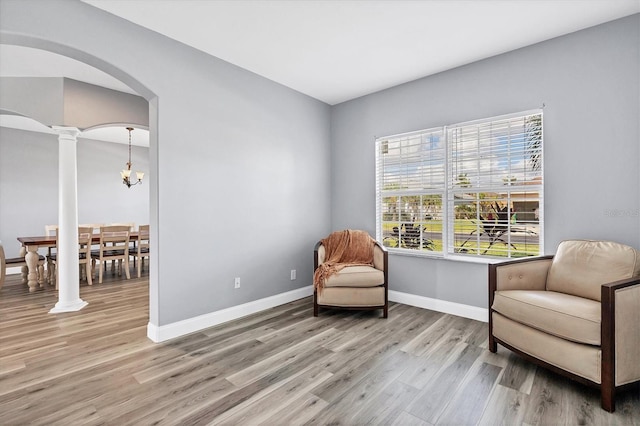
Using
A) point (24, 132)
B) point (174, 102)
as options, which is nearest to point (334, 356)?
point (174, 102)

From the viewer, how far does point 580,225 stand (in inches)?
99.8

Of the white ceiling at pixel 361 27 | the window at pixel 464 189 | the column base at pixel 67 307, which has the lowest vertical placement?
the column base at pixel 67 307

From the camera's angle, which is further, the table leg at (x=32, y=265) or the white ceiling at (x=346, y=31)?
the table leg at (x=32, y=265)

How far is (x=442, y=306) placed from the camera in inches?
131

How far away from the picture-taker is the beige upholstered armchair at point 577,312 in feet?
5.52

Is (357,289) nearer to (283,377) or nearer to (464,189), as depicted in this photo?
(283,377)

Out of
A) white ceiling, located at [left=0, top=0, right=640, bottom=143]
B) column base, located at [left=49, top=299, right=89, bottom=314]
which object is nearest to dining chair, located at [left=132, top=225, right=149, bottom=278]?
column base, located at [left=49, top=299, right=89, bottom=314]

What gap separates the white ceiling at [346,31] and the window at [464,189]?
0.75 m

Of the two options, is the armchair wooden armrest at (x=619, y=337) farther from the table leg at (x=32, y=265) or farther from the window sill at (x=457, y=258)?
the table leg at (x=32, y=265)

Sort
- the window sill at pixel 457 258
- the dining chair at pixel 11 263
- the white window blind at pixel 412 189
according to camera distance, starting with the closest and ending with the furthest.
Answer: the window sill at pixel 457 258, the white window blind at pixel 412 189, the dining chair at pixel 11 263

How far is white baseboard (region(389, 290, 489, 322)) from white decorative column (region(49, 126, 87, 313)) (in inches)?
151

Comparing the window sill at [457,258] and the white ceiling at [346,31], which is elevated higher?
the white ceiling at [346,31]

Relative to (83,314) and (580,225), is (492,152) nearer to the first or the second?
(580,225)

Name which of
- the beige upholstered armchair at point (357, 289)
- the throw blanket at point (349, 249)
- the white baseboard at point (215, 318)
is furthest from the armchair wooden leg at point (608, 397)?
the white baseboard at point (215, 318)
